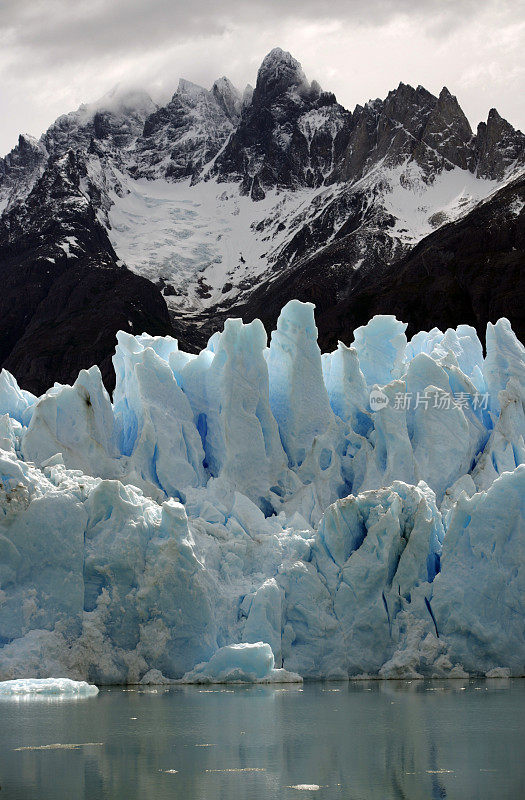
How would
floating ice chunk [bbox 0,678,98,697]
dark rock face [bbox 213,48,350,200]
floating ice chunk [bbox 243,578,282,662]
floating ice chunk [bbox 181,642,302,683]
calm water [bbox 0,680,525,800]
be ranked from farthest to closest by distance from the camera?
dark rock face [bbox 213,48,350,200]
floating ice chunk [bbox 243,578,282,662]
floating ice chunk [bbox 181,642,302,683]
floating ice chunk [bbox 0,678,98,697]
calm water [bbox 0,680,525,800]

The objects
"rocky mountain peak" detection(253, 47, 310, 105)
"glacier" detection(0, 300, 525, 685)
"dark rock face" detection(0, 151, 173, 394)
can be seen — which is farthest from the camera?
"rocky mountain peak" detection(253, 47, 310, 105)

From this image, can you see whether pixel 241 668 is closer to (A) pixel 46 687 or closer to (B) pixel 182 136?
(A) pixel 46 687

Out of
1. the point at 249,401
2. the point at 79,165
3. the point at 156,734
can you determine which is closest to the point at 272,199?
the point at 79,165

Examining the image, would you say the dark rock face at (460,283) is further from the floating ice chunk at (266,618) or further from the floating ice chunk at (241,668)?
the floating ice chunk at (241,668)

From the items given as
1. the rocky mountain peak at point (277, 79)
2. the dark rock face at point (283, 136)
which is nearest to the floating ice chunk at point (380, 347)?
the dark rock face at point (283, 136)

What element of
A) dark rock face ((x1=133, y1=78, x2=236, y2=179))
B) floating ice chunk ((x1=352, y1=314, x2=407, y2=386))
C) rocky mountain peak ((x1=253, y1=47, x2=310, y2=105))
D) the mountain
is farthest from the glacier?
rocky mountain peak ((x1=253, y1=47, x2=310, y2=105))

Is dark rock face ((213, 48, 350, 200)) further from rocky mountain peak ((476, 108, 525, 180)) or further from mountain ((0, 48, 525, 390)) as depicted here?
rocky mountain peak ((476, 108, 525, 180))
